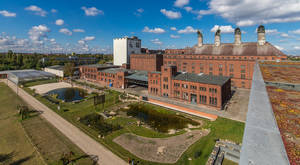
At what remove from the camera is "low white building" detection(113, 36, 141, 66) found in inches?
3711

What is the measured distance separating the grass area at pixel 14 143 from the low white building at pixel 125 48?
6300cm

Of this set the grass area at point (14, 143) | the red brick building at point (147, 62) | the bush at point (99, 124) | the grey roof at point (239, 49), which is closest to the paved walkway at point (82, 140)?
the bush at point (99, 124)

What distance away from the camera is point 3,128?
33000mm

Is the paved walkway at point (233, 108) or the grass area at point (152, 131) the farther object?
the paved walkway at point (233, 108)

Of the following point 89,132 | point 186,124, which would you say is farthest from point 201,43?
point 89,132

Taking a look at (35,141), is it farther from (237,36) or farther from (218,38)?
(237,36)

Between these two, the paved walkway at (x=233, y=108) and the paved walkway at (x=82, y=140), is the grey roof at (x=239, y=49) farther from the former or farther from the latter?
the paved walkway at (x=82, y=140)

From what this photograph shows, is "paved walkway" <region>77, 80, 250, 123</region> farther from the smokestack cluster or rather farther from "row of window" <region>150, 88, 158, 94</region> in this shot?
the smokestack cluster

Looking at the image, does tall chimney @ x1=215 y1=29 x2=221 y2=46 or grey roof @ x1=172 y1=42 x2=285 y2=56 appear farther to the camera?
tall chimney @ x1=215 y1=29 x2=221 y2=46

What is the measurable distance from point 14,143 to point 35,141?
3570 mm

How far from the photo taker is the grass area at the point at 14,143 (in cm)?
2366

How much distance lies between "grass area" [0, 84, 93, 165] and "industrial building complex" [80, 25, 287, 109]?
33.8 metres

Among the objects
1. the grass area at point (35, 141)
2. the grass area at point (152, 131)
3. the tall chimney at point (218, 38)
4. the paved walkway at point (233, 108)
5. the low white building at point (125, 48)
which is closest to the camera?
the grass area at point (35, 141)

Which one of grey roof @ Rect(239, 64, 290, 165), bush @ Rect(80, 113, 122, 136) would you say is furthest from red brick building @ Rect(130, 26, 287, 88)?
grey roof @ Rect(239, 64, 290, 165)
